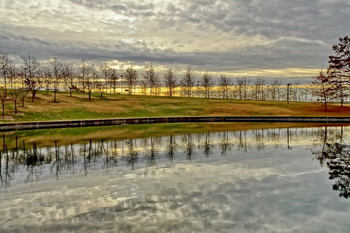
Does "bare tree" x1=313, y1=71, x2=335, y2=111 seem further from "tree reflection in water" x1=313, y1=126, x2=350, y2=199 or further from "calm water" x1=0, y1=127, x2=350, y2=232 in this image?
"calm water" x1=0, y1=127, x2=350, y2=232

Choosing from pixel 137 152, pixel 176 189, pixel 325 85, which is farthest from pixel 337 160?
pixel 325 85

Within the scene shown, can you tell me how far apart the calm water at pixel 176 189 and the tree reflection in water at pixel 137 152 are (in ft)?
0.27


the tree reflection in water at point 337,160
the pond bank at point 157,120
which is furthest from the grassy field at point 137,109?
the tree reflection in water at point 337,160

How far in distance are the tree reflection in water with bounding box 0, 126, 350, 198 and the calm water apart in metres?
0.08

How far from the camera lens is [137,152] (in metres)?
26.8

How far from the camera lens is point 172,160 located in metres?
23.3

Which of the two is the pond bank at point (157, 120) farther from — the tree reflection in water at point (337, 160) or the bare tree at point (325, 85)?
the tree reflection in water at point (337, 160)

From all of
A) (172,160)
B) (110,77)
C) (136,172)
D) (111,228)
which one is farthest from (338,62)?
(110,77)

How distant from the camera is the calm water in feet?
38.4

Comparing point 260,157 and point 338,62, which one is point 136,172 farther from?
point 338,62

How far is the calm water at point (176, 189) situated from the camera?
11711 millimetres

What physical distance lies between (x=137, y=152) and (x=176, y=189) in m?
11.4

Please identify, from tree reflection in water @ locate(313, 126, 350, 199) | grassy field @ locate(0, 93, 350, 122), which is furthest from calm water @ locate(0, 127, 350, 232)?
grassy field @ locate(0, 93, 350, 122)

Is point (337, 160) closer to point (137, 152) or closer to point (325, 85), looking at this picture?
point (137, 152)
